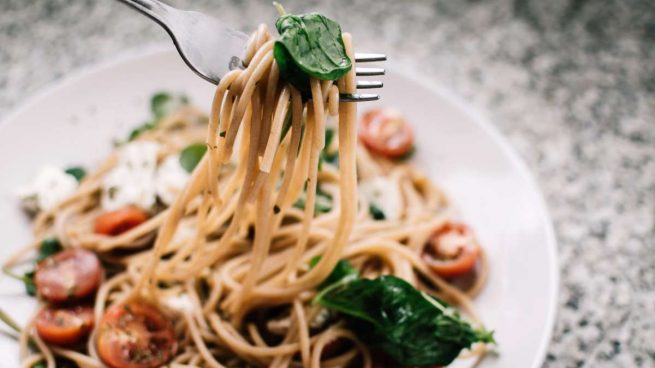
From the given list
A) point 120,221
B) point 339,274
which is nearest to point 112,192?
point 120,221

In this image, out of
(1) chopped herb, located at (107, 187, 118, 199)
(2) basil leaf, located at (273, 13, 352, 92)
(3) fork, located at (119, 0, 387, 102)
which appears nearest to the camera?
(2) basil leaf, located at (273, 13, 352, 92)

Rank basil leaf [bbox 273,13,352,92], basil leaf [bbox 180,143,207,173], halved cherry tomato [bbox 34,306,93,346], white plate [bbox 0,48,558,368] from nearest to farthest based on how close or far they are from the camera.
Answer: basil leaf [bbox 273,13,352,92]
halved cherry tomato [bbox 34,306,93,346]
white plate [bbox 0,48,558,368]
basil leaf [bbox 180,143,207,173]

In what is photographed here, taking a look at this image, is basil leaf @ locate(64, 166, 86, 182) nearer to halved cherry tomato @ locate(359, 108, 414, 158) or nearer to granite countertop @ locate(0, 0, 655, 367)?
granite countertop @ locate(0, 0, 655, 367)

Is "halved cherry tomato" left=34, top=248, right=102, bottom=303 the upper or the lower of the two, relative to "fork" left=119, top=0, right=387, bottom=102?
lower

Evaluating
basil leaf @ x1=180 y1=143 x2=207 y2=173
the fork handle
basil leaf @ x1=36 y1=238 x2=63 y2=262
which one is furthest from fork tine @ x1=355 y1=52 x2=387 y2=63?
basil leaf @ x1=36 y1=238 x2=63 y2=262

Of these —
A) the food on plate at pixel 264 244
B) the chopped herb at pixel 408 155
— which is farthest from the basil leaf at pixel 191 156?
the chopped herb at pixel 408 155

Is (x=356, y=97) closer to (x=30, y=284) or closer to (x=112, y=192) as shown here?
(x=112, y=192)

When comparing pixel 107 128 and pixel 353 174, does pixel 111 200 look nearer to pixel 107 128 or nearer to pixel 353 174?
pixel 107 128
